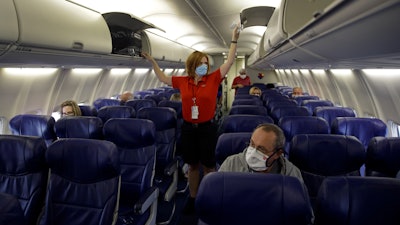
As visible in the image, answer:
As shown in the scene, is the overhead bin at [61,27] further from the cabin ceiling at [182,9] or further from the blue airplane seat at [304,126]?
the blue airplane seat at [304,126]

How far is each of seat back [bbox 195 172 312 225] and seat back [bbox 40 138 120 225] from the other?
111 cm

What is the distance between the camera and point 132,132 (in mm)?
3566

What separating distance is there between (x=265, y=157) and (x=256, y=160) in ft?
0.24

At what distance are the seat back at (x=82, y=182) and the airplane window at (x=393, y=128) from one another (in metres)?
5.06

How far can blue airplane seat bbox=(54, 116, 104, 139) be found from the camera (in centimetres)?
414

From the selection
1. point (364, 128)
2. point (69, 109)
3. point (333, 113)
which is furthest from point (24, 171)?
point (333, 113)

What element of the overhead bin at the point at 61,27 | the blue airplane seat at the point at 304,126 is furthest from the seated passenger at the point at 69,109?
the blue airplane seat at the point at 304,126

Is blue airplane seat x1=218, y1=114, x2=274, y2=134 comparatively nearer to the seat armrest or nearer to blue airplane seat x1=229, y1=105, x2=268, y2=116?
blue airplane seat x1=229, y1=105, x2=268, y2=116

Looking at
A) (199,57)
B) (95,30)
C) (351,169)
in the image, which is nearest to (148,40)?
(95,30)

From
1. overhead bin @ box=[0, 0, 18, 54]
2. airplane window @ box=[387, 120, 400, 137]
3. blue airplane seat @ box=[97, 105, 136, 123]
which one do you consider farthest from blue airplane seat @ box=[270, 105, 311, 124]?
overhead bin @ box=[0, 0, 18, 54]

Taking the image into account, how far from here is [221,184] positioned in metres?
1.76

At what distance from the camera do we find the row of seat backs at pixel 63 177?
2594 mm

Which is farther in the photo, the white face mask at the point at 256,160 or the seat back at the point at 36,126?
the seat back at the point at 36,126

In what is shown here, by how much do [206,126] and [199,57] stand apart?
32.9 inches
